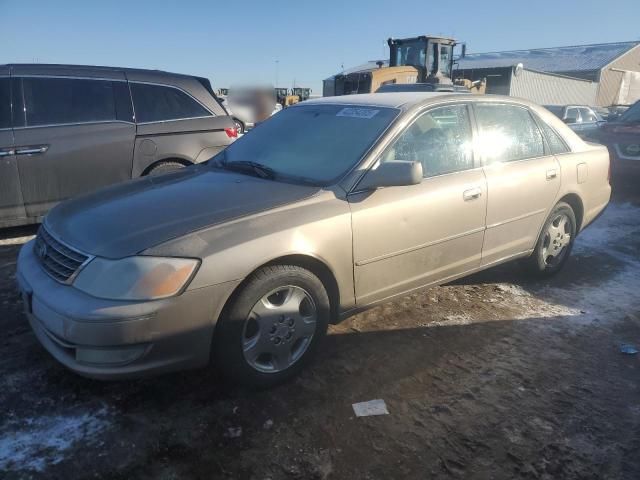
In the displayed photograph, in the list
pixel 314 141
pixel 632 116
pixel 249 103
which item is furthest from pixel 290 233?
pixel 632 116

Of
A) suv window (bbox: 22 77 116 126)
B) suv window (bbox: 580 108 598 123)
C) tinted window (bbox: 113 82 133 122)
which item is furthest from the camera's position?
suv window (bbox: 580 108 598 123)

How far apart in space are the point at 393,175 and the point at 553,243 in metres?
2.34

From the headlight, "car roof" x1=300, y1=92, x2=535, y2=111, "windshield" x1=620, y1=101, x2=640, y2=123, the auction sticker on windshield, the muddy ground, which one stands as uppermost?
"car roof" x1=300, y1=92, x2=535, y2=111

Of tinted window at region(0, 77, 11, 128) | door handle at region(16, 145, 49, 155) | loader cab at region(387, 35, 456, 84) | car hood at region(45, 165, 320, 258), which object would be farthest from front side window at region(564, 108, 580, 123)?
tinted window at region(0, 77, 11, 128)

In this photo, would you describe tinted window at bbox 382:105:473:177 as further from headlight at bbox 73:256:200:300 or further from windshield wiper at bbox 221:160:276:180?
headlight at bbox 73:256:200:300

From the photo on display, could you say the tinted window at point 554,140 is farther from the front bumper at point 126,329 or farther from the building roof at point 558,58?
the building roof at point 558,58

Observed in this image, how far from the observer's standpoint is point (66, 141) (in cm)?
508

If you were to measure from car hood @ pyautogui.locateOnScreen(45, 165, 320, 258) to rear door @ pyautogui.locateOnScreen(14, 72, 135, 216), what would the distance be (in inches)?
85.2

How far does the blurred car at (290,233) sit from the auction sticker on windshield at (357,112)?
0.01 meters

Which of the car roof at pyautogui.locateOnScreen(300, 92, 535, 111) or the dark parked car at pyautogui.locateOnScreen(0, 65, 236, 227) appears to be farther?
the dark parked car at pyautogui.locateOnScreen(0, 65, 236, 227)

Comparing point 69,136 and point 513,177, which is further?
point 69,136

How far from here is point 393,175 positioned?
2.98 m

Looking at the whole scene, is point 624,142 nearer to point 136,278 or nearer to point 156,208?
point 156,208

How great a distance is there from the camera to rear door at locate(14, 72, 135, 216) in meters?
4.98
